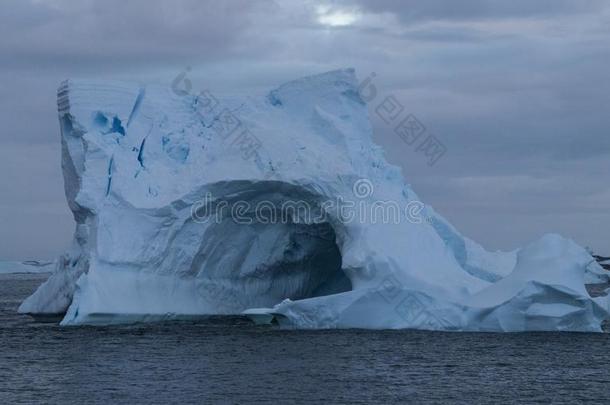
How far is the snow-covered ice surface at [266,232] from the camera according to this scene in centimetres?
2223

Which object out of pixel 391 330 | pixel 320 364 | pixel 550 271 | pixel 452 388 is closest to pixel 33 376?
pixel 320 364

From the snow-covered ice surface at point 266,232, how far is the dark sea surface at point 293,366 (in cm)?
58

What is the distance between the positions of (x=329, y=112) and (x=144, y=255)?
5787mm

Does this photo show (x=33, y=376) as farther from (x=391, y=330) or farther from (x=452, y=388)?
(x=391, y=330)

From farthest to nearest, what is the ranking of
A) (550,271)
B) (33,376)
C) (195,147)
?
(195,147)
(550,271)
(33,376)

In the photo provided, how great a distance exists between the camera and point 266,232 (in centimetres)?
2503

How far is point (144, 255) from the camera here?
23.6m
